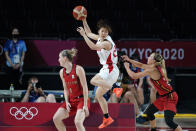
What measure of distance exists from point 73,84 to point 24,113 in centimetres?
115

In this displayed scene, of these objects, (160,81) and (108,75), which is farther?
(160,81)

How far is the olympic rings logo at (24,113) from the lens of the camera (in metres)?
7.13

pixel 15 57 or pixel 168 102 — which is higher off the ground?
pixel 15 57

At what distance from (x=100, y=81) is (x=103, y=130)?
92 cm

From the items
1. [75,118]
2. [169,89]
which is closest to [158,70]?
[169,89]

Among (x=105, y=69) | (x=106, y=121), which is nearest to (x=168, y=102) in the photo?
(x=106, y=121)

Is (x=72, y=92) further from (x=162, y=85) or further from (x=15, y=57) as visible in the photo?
(x=15, y=57)

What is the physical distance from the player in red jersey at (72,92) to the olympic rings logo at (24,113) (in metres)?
0.64

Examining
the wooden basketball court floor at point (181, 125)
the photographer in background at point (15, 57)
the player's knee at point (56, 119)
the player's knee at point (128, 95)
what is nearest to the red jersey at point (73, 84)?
the player's knee at point (56, 119)

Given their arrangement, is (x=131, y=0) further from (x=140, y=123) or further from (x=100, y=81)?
(x=100, y=81)

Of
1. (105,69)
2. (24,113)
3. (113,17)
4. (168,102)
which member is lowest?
(24,113)

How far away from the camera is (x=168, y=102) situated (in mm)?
7129

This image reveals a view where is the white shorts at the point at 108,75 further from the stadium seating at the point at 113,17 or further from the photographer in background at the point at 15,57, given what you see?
the stadium seating at the point at 113,17

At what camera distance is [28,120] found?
7137mm
